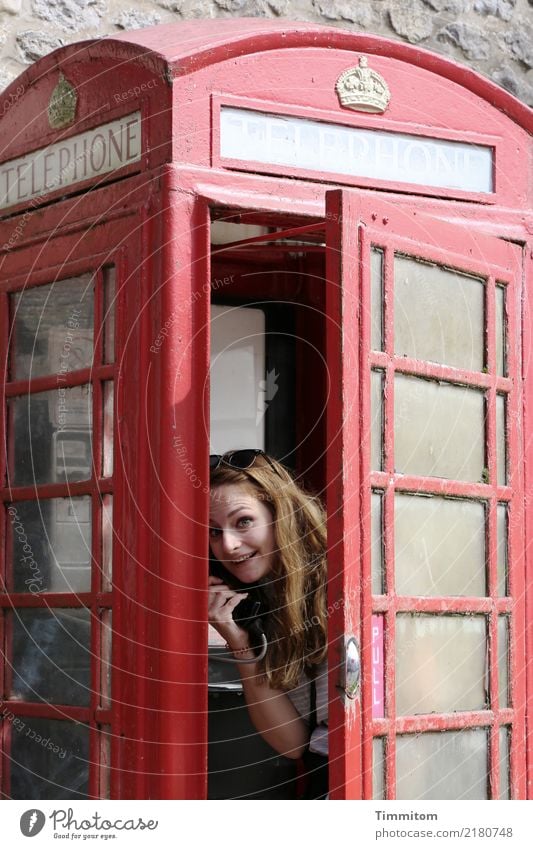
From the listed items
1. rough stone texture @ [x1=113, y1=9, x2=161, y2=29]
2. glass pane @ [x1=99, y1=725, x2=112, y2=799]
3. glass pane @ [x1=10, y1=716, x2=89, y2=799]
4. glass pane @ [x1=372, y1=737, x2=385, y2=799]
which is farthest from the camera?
rough stone texture @ [x1=113, y1=9, x2=161, y2=29]

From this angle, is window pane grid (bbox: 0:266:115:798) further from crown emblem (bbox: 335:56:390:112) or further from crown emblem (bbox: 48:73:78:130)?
crown emblem (bbox: 335:56:390:112)

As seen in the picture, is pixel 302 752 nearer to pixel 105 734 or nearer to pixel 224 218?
pixel 105 734

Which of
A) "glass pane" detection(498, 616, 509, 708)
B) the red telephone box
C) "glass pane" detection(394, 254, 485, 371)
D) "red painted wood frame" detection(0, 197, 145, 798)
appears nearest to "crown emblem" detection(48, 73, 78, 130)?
the red telephone box

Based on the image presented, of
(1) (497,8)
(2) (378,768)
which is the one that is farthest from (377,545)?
(1) (497,8)

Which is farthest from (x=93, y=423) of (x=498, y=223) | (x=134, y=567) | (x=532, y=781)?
(x=532, y=781)

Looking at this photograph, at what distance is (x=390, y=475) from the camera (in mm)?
3240

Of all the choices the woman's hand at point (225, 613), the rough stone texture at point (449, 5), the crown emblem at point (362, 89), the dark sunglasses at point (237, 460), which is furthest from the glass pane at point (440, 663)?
the rough stone texture at point (449, 5)

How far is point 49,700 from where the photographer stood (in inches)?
136

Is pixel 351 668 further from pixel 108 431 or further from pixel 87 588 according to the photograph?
pixel 108 431

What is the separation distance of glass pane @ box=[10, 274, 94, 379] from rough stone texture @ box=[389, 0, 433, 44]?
231 centimetres

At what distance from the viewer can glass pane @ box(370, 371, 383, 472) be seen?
3.20m

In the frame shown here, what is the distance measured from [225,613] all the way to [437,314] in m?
0.95

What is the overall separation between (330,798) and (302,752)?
57cm
